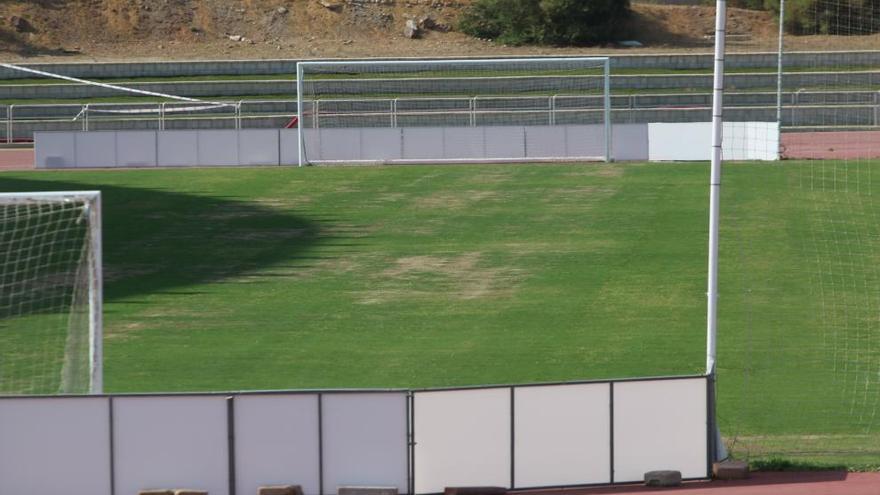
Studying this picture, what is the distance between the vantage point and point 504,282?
28.4m

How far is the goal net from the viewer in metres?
19.3

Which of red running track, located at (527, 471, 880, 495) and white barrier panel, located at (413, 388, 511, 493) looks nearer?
white barrier panel, located at (413, 388, 511, 493)

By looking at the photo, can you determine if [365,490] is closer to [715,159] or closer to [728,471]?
[728,471]

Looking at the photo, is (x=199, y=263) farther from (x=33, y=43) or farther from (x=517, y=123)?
(x=33, y=43)

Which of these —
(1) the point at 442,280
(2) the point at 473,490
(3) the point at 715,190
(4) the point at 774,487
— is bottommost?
(4) the point at 774,487

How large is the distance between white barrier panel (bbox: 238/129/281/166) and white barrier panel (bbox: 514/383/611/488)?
30.4 meters

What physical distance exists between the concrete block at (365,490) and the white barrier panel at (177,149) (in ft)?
103

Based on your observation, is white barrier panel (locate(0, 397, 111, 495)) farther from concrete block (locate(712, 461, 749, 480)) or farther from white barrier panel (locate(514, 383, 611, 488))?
concrete block (locate(712, 461, 749, 480))

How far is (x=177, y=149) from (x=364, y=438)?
104 feet


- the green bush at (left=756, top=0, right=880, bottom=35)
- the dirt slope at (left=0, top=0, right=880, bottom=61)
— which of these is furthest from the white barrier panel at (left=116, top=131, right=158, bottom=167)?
the green bush at (left=756, top=0, right=880, bottom=35)

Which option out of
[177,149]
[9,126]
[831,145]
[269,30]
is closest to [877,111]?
A: [831,145]

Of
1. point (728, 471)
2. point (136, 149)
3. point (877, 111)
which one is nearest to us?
point (728, 471)

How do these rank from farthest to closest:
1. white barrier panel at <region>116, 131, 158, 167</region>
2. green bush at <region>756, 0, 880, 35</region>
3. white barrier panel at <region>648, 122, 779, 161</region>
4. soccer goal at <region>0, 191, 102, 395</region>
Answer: white barrier panel at <region>116, 131, 158, 167</region> < green bush at <region>756, 0, 880, 35</region> < white barrier panel at <region>648, 122, 779, 161</region> < soccer goal at <region>0, 191, 102, 395</region>

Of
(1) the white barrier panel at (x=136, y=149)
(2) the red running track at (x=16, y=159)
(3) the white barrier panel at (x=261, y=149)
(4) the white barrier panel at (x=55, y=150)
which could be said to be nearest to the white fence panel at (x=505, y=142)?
(3) the white barrier panel at (x=261, y=149)
